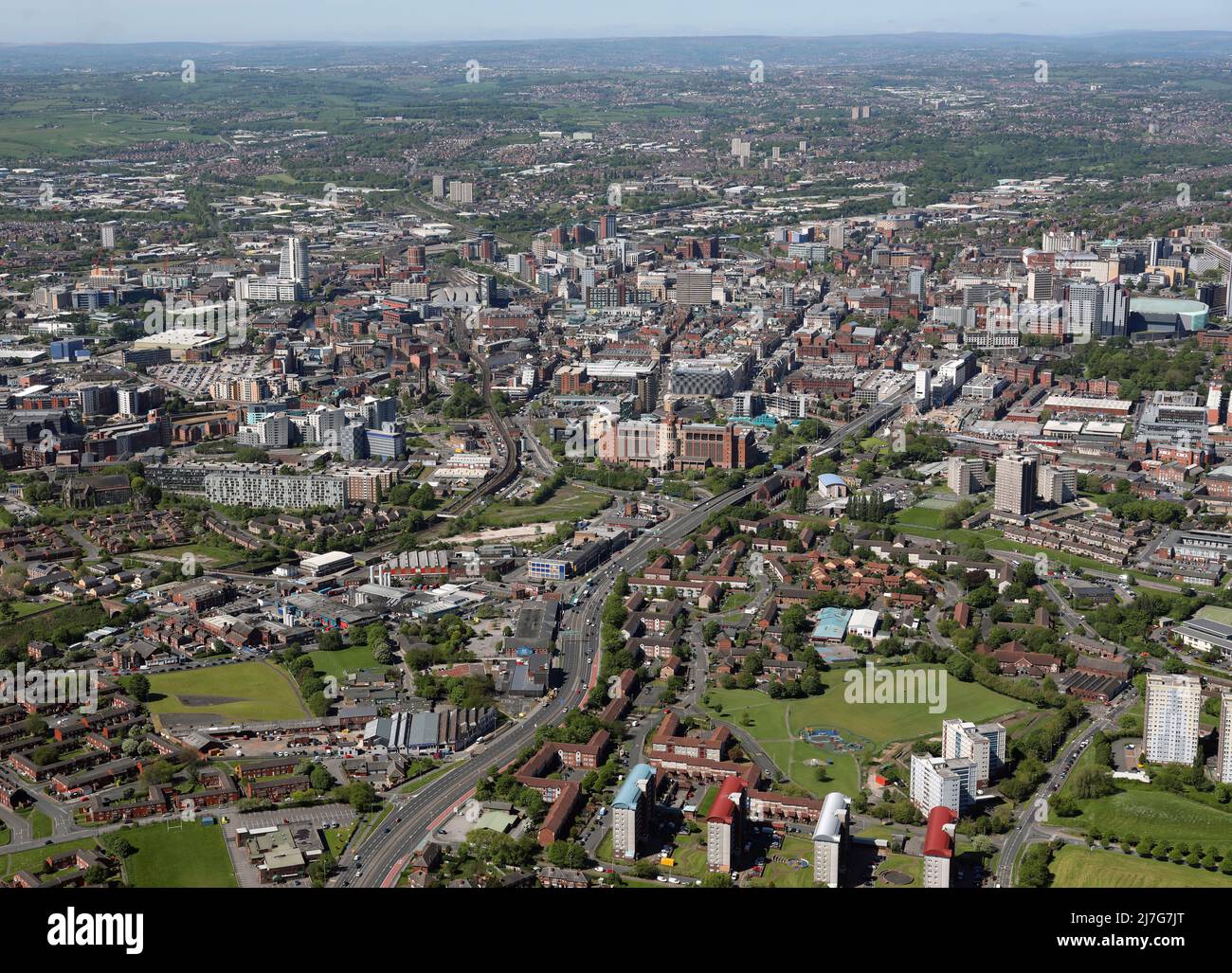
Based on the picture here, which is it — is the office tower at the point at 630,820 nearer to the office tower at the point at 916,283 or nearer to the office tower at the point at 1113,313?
the office tower at the point at 1113,313

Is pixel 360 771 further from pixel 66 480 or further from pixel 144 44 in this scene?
pixel 144 44

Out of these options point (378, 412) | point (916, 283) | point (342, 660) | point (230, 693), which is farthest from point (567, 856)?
point (916, 283)

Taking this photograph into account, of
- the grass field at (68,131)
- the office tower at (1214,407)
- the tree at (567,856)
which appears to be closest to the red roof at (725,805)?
the tree at (567,856)

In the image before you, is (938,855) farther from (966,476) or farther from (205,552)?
(966,476)

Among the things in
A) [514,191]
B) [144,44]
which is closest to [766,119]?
[514,191]

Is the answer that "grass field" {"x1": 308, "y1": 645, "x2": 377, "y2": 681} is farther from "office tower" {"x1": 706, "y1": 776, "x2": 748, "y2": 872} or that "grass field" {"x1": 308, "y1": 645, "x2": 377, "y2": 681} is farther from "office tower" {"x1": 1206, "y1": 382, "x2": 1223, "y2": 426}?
"office tower" {"x1": 1206, "y1": 382, "x2": 1223, "y2": 426}

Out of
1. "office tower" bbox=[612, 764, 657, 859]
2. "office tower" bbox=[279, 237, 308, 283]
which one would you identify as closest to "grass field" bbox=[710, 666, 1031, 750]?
"office tower" bbox=[612, 764, 657, 859]
